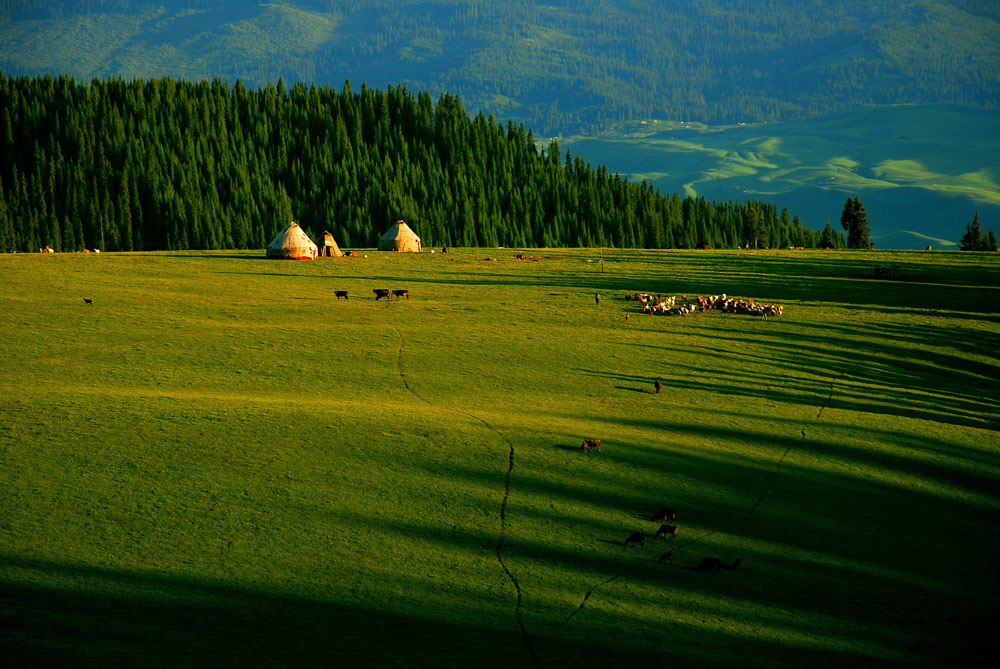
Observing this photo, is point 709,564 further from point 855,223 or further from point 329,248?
point 855,223

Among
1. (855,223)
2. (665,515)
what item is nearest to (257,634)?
(665,515)

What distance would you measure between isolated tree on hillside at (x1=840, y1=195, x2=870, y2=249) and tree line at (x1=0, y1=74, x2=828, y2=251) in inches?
748

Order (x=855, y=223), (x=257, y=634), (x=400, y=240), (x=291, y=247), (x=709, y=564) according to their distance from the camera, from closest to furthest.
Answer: (x=257, y=634), (x=709, y=564), (x=291, y=247), (x=400, y=240), (x=855, y=223)

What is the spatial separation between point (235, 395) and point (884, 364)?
27807mm

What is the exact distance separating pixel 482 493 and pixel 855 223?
129m

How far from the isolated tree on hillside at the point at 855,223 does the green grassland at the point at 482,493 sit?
323ft

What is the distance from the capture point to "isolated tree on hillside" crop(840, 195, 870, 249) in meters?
140

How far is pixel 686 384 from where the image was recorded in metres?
36.2

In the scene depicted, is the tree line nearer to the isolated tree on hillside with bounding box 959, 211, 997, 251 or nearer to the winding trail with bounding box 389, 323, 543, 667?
the isolated tree on hillside with bounding box 959, 211, 997, 251

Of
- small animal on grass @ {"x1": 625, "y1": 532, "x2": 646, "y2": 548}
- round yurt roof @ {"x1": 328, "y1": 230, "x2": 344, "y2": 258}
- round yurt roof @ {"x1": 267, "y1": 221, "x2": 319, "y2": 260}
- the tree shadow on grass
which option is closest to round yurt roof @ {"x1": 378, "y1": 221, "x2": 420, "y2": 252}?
round yurt roof @ {"x1": 328, "y1": 230, "x2": 344, "y2": 258}

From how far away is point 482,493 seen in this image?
929 inches

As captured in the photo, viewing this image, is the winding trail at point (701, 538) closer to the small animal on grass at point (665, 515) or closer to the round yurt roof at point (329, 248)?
the small animal on grass at point (665, 515)

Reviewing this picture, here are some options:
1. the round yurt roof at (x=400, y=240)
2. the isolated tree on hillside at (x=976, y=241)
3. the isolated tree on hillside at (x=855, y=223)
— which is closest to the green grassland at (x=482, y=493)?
the round yurt roof at (x=400, y=240)

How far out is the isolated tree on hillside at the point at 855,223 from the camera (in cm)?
13950
